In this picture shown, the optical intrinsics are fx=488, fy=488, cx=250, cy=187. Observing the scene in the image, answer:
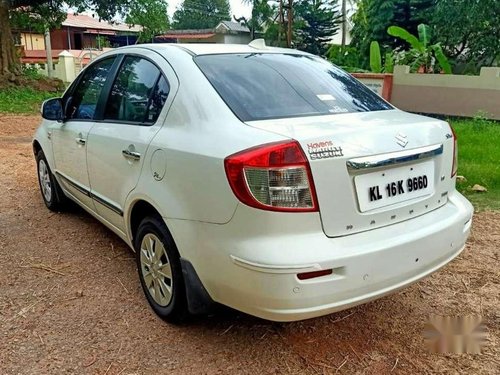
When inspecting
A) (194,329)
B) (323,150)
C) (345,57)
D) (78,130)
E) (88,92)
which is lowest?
(194,329)

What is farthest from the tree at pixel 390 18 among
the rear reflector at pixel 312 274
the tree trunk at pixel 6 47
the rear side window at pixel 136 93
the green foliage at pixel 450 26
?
the rear reflector at pixel 312 274

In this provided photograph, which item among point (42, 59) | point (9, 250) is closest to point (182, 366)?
point (9, 250)

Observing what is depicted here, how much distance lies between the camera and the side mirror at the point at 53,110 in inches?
168

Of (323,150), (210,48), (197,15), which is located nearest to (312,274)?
(323,150)

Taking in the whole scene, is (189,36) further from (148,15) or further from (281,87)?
(281,87)

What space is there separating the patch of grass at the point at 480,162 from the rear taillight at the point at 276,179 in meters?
3.54

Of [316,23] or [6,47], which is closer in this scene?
[6,47]

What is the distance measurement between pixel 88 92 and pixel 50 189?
4.63ft

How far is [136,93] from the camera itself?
A: 3242 mm

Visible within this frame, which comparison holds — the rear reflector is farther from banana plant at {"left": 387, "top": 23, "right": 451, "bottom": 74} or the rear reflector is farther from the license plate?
banana plant at {"left": 387, "top": 23, "right": 451, "bottom": 74}

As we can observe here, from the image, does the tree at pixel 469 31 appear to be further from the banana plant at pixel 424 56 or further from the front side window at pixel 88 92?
the front side window at pixel 88 92

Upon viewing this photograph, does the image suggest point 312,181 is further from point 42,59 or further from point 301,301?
point 42,59

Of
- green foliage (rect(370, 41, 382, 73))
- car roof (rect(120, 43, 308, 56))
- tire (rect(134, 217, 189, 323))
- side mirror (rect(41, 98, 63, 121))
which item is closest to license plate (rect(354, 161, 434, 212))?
tire (rect(134, 217, 189, 323))

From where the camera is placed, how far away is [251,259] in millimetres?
2176
